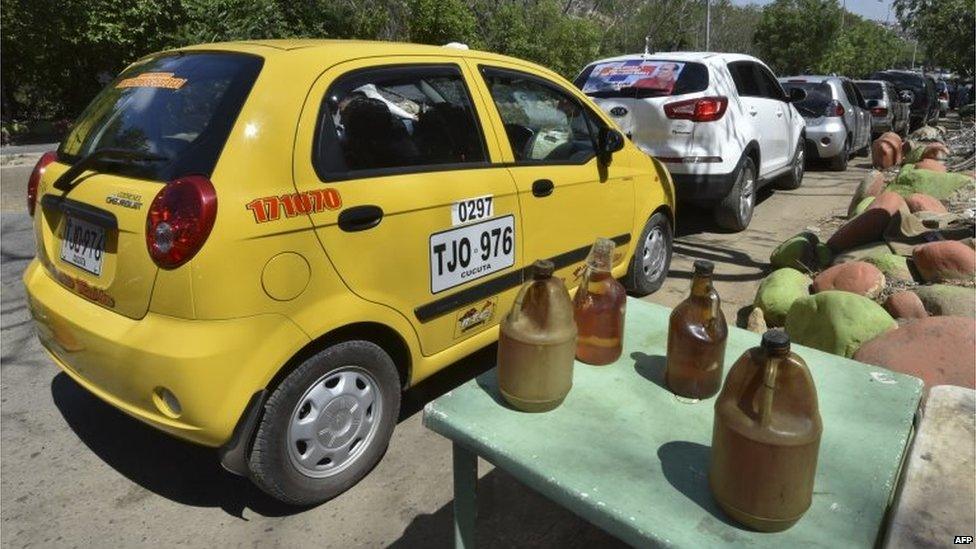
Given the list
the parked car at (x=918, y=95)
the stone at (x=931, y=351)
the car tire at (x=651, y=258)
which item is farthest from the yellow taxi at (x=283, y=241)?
the parked car at (x=918, y=95)

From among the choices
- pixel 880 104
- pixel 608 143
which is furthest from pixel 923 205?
pixel 880 104

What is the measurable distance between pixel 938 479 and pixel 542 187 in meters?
2.23

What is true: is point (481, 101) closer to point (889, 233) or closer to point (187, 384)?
point (187, 384)

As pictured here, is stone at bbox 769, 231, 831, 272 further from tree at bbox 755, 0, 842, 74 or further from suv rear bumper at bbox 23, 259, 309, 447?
tree at bbox 755, 0, 842, 74

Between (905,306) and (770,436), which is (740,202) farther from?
(770,436)

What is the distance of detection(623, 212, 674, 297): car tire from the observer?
448 cm

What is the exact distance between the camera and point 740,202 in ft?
21.6

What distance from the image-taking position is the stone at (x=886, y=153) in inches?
426

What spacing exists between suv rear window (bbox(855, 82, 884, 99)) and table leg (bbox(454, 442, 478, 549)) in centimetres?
1527

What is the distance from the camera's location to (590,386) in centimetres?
184

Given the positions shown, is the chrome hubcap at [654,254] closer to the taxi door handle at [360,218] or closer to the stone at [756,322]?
the stone at [756,322]

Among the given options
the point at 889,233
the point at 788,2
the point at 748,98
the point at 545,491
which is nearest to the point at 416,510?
the point at 545,491

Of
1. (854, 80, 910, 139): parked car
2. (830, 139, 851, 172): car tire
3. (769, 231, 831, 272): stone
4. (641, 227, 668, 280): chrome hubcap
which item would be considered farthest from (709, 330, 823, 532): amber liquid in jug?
(854, 80, 910, 139): parked car

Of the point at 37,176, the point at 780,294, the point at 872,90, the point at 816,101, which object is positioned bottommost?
the point at 780,294
